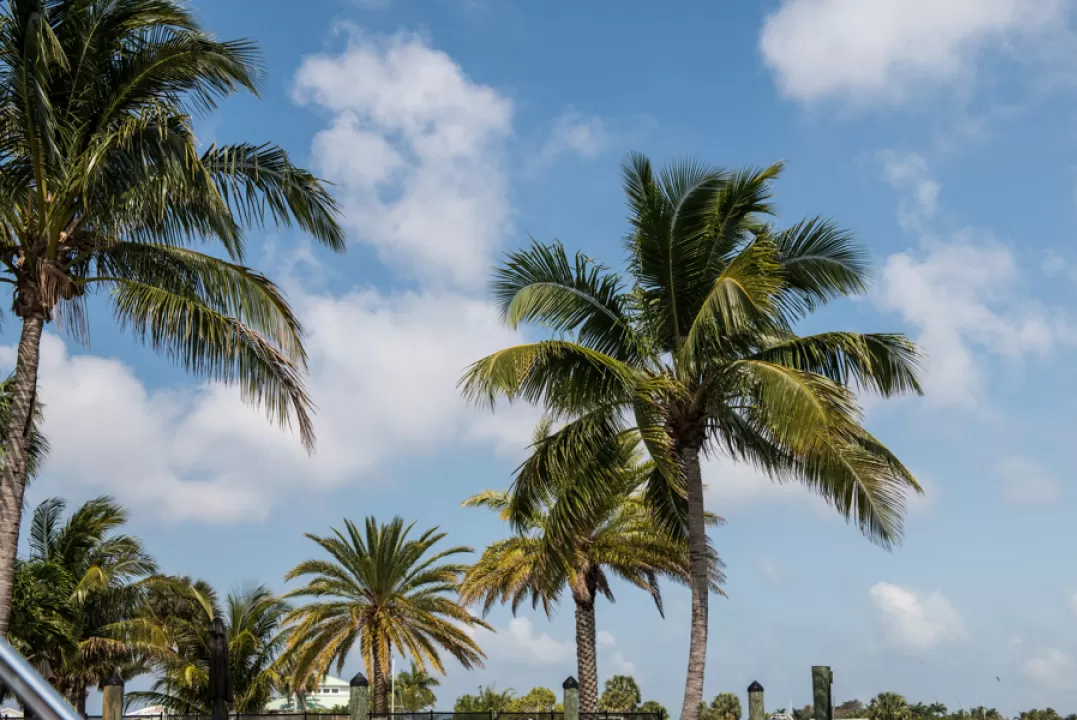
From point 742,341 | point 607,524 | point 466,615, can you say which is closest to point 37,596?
point 466,615

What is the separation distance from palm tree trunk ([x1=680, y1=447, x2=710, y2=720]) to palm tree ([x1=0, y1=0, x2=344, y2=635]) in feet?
23.7

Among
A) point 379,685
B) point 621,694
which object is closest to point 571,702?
point 379,685

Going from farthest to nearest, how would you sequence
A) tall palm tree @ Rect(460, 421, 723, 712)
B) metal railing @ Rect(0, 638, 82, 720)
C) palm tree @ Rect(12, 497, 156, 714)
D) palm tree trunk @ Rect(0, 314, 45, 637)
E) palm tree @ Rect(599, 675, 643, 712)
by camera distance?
palm tree @ Rect(599, 675, 643, 712)
palm tree @ Rect(12, 497, 156, 714)
tall palm tree @ Rect(460, 421, 723, 712)
palm tree trunk @ Rect(0, 314, 45, 637)
metal railing @ Rect(0, 638, 82, 720)

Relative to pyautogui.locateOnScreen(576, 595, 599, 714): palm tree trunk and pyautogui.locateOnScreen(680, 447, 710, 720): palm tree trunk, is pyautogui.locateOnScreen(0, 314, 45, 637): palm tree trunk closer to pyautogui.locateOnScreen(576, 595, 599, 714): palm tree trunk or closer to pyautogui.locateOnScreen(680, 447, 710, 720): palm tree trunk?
pyautogui.locateOnScreen(680, 447, 710, 720): palm tree trunk

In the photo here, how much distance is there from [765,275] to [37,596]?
16.8 metres

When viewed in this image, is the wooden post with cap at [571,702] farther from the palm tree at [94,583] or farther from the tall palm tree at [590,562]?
the palm tree at [94,583]

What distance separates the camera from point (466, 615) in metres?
29.6

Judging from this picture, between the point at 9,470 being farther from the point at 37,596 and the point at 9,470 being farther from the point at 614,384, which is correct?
the point at 37,596

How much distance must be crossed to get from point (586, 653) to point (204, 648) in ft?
62.3

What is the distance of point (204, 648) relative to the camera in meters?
39.5

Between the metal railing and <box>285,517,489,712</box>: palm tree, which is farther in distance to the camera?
<box>285,517,489,712</box>: palm tree

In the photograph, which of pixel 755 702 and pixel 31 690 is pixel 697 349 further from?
Answer: pixel 31 690

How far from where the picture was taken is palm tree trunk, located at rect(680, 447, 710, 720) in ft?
54.6

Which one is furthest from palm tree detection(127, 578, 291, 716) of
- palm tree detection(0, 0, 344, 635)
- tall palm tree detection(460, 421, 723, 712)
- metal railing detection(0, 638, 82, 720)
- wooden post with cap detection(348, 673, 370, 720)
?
metal railing detection(0, 638, 82, 720)
